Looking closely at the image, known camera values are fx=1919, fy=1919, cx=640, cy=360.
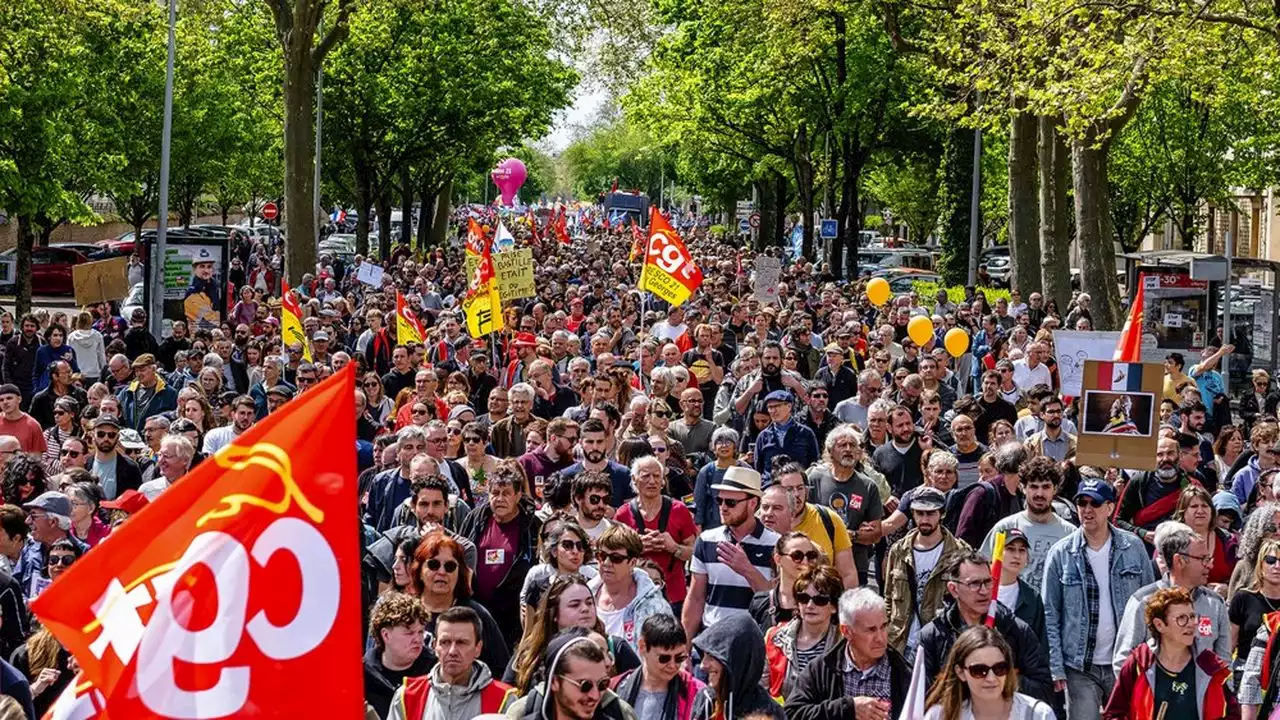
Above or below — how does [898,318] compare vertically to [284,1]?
below

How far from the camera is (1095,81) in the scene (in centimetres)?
2205

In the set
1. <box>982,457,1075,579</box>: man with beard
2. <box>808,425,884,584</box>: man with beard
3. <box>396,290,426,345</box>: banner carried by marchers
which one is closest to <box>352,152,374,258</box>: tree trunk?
<box>396,290,426,345</box>: banner carried by marchers

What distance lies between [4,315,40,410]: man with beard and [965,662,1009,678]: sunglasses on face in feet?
48.6

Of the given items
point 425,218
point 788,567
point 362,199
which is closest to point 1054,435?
point 788,567

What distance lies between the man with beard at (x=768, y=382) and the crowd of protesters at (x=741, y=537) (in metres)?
0.04

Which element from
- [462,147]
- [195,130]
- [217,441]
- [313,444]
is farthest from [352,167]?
[313,444]

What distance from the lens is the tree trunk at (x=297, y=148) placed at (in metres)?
31.1

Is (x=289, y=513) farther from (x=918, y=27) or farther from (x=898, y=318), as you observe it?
(x=918, y=27)

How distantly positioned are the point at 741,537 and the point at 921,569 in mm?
937

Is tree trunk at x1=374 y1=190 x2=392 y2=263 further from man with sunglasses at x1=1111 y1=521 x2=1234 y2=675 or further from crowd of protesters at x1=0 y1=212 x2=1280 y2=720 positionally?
man with sunglasses at x1=1111 y1=521 x2=1234 y2=675

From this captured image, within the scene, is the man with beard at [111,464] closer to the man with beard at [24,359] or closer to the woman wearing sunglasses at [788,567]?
the woman wearing sunglasses at [788,567]

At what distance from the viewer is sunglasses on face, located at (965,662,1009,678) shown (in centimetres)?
625

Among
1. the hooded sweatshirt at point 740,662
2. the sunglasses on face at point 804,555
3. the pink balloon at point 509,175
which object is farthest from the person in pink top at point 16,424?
the pink balloon at point 509,175

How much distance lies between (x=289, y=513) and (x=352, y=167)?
46.1 metres
